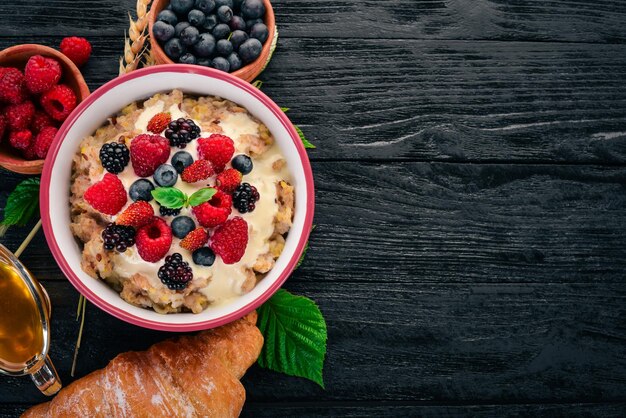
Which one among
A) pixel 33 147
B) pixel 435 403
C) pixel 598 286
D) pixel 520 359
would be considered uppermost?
pixel 33 147

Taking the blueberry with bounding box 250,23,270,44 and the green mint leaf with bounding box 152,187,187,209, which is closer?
the green mint leaf with bounding box 152,187,187,209

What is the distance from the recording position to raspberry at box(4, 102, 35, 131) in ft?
5.52

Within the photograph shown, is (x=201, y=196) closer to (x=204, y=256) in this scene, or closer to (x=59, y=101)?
(x=204, y=256)

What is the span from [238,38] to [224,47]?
0.16 feet

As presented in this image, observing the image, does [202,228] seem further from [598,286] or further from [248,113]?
[598,286]

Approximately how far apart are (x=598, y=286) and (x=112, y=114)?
67.0 inches

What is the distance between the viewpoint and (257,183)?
5.23 ft

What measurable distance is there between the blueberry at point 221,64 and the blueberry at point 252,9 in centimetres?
16

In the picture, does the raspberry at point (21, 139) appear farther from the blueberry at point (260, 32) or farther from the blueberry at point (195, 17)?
the blueberry at point (260, 32)

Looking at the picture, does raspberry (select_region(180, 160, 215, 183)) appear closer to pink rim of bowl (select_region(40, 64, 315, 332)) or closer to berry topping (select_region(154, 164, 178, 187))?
berry topping (select_region(154, 164, 178, 187))

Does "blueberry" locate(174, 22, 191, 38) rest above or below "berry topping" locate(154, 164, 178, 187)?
above

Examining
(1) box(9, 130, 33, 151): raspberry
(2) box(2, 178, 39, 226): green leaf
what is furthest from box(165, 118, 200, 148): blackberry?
(2) box(2, 178, 39, 226): green leaf

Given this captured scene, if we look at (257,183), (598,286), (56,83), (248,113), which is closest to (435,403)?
(598,286)

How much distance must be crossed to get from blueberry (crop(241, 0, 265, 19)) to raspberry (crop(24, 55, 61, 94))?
56 centimetres
